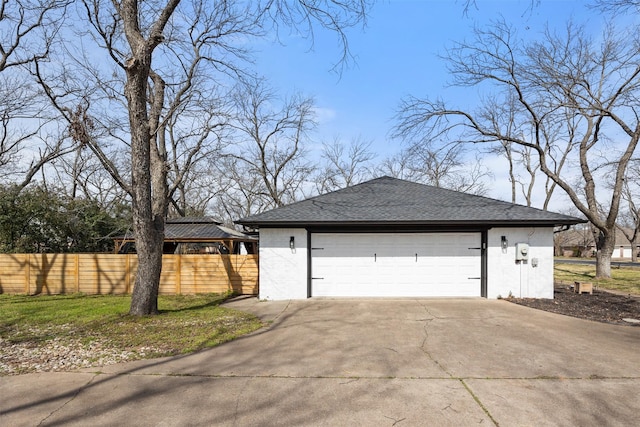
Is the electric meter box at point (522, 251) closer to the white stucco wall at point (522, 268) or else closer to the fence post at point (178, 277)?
the white stucco wall at point (522, 268)

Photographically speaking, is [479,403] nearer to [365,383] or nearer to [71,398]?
[365,383]

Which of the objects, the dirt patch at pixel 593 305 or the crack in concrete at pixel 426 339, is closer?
the crack in concrete at pixel 426 339

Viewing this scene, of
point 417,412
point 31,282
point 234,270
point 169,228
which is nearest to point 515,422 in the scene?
point 417,412

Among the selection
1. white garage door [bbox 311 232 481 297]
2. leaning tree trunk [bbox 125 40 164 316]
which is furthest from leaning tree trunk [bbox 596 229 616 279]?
leaning tree trunk [bbox 125 40 164 316]

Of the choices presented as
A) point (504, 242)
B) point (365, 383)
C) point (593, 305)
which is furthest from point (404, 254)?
point (365, 383)

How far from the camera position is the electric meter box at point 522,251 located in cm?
994

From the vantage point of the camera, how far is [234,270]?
11656 millimetres

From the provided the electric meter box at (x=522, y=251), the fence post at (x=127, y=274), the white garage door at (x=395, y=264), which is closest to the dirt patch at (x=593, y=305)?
the electric meter box at (x=522, y=251)

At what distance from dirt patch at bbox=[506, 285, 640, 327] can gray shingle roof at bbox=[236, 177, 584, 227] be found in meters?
2.10

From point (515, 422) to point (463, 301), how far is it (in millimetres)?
6673

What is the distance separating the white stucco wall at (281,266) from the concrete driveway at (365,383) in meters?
3.59

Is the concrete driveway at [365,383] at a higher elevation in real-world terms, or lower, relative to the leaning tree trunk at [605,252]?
lower

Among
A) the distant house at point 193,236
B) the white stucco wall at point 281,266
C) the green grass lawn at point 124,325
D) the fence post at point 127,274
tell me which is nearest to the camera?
the green grass lawn at point 124,325

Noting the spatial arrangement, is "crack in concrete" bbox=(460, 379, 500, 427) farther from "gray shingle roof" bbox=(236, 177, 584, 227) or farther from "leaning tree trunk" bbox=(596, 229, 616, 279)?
"leaning tree trunk" bbox=(596, 229, 616, 279)
